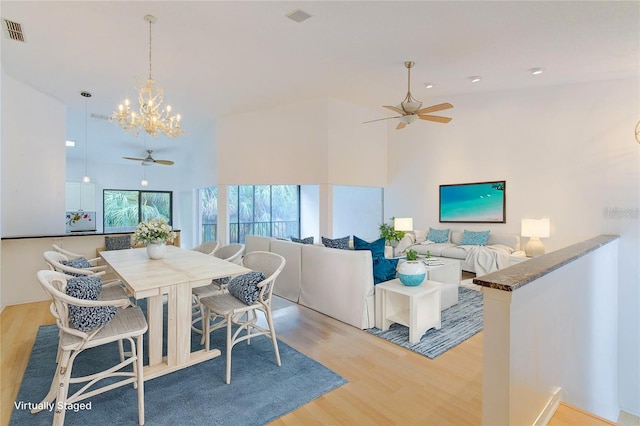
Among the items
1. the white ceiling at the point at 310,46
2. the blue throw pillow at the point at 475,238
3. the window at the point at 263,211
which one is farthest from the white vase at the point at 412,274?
the window at the point at 263,211

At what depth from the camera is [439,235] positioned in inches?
260

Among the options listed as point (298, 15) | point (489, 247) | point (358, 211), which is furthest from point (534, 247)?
point (298, 15)

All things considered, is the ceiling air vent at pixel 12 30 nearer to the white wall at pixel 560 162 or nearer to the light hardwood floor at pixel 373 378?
the light hardwood floor at pixel 373 378

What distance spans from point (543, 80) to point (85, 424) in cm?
686

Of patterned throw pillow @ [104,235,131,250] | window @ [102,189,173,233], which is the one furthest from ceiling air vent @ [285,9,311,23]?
window @ [102,189,173,233]

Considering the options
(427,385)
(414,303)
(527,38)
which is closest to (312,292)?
(414,303)

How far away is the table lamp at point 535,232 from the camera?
202 inches

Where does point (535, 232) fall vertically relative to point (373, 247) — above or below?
above

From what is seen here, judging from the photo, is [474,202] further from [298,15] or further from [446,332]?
[298,15]

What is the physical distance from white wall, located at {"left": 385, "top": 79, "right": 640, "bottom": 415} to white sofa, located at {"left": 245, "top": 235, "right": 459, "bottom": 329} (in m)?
2.68

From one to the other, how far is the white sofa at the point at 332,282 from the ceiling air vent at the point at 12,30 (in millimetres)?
3878

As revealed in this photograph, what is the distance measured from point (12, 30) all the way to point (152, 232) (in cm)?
290

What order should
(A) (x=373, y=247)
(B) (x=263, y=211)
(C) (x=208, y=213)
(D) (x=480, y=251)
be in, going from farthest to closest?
(B) (x=263, y=211) → (C) (x=208, y=213) → (D) (x=480, y=251) → (A) (x=373, y=247)

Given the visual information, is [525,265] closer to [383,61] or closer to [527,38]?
[527,38]
